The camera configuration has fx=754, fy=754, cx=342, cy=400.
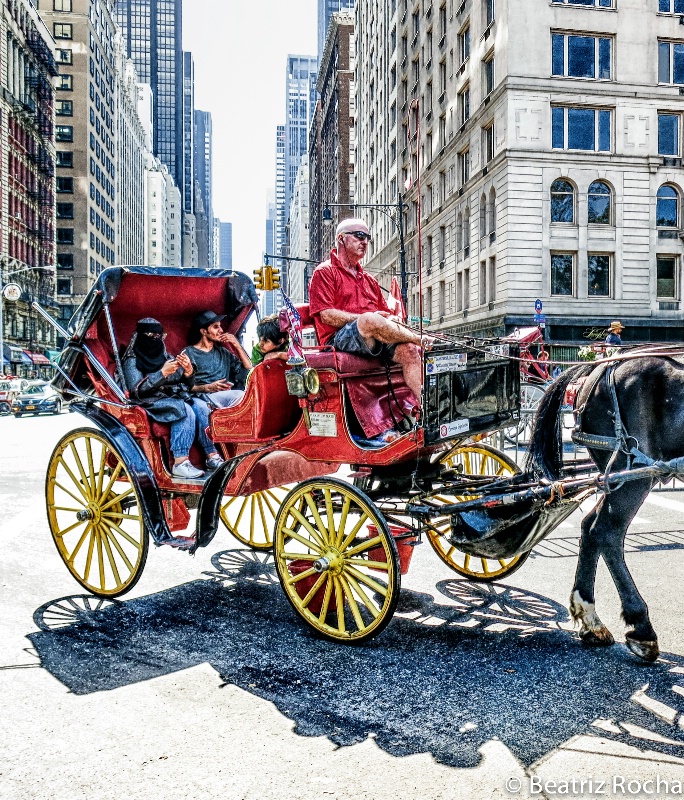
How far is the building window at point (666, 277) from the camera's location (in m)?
32.6

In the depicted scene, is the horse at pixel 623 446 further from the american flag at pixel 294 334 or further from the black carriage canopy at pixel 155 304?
the black carriage canopy at pixel 155 304

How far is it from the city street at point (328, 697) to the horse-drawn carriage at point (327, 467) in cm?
34

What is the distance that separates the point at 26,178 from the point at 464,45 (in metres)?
39.9

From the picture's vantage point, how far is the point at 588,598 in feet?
15.8

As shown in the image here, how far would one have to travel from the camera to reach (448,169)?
40250 mm

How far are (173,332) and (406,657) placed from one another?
4359 mm

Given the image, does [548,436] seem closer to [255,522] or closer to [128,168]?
[255,522]

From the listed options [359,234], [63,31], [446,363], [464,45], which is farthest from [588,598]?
[63,31]

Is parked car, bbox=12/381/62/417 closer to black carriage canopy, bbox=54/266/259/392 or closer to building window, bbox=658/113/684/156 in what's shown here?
black carriage canopy, bbox=54/266/259/392

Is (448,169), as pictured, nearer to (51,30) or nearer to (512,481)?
(512,481)

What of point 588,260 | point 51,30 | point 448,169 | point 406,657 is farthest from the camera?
point 51,30

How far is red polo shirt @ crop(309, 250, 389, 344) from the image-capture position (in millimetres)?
5805

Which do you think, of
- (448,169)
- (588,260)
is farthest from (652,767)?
(448,169)

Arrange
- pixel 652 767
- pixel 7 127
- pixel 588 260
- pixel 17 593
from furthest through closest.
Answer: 1. pixel 7 127
2. pixel 588 260
3. pixel 17 593
4. pixel 652 767
